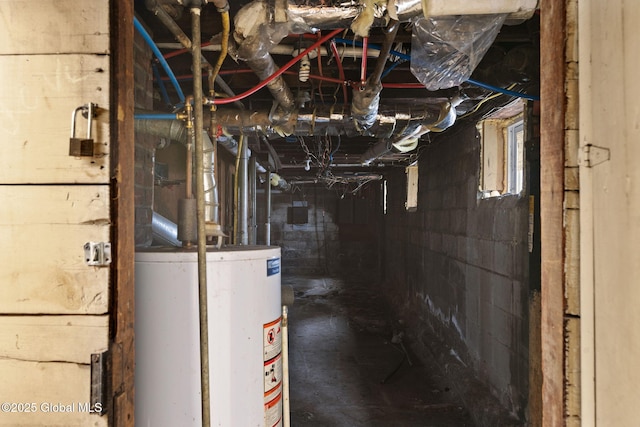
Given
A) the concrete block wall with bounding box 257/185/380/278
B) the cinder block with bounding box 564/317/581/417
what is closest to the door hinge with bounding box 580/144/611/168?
the cinder block with bounding box 564/317/581/417

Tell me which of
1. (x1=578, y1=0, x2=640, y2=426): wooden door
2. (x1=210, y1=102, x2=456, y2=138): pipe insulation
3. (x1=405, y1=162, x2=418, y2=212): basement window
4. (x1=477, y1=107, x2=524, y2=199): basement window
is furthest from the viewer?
(x1=405, y1=162, x2=418, y2=212): basement window

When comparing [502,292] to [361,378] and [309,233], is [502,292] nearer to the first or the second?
[361,378]

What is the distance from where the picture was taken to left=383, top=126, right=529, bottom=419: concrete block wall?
2.34 m

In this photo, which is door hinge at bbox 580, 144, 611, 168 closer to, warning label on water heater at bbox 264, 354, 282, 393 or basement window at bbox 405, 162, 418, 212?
warning label on water heater at bbox 264, 354, 282, 393

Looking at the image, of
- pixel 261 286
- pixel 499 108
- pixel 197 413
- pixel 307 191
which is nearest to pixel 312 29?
pixel 261 286

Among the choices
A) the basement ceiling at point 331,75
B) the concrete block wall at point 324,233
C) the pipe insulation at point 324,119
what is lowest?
Answer: the concrete block wall at point 324,233

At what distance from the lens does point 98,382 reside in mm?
902

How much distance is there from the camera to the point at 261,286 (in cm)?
123

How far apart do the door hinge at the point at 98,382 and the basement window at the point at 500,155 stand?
2.44 m

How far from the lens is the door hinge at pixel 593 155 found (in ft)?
2.65

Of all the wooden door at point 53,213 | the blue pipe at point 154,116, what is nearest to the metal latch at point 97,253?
the wooden door at point 53,213

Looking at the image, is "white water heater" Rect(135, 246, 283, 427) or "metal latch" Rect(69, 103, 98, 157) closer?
"metal latch" Rect(69, 103, 98, 157)

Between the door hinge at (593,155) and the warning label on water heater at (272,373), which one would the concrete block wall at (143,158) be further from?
the door hinge at (593,155)

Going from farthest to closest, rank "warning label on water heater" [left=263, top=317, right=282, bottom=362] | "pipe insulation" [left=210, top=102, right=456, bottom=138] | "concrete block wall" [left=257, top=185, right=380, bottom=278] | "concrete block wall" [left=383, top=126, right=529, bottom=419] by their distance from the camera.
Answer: "concrete block wall" [left=257, top=185, right=380, bottom=278]
"concrete block wall" [left=383, top=126, right=529, bottom=419]
"pipe insulation" [left=210, top=102, right=456, bottom=138]
"warning label on water heater" [left=263, top=317, right=282, bottom=362]
